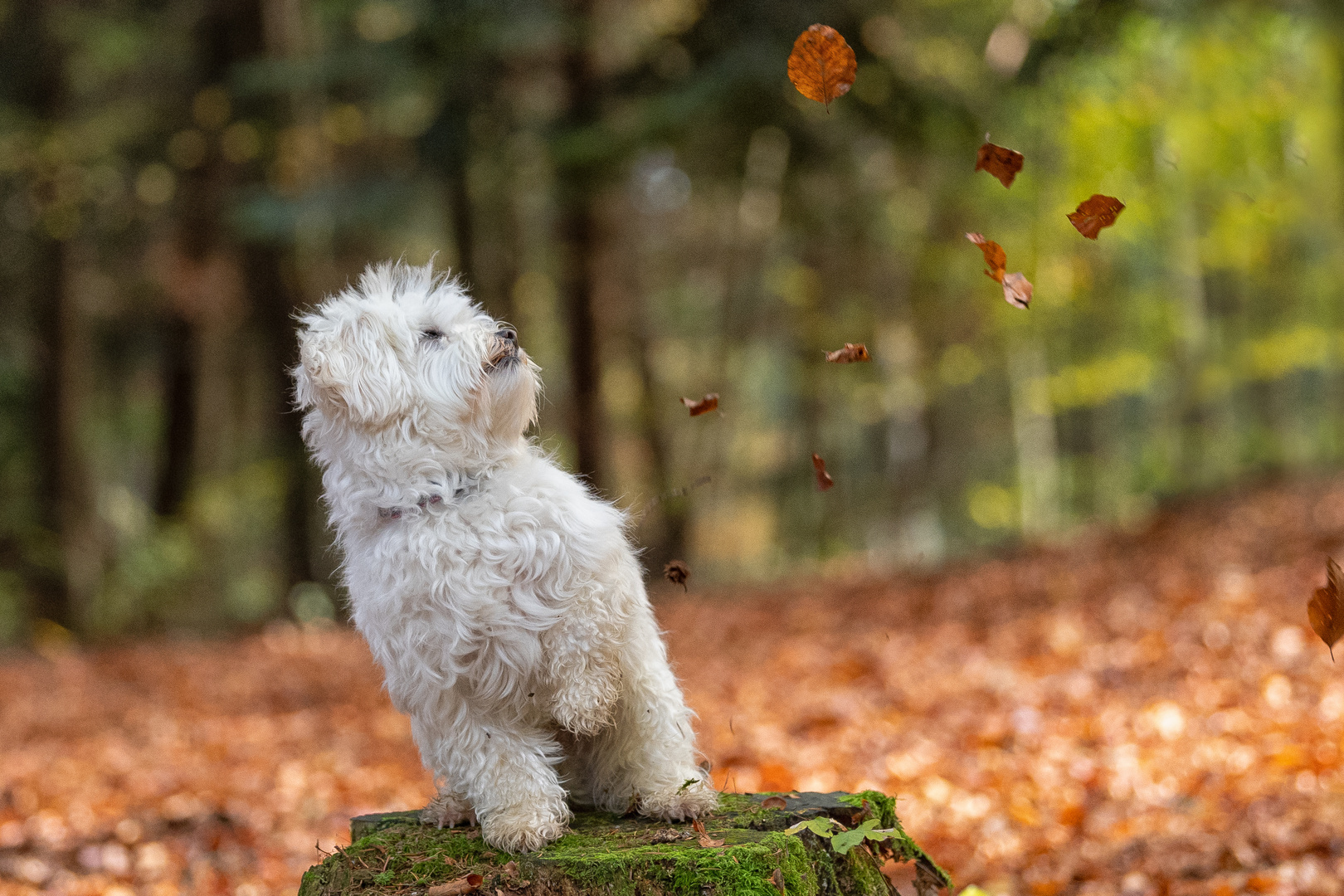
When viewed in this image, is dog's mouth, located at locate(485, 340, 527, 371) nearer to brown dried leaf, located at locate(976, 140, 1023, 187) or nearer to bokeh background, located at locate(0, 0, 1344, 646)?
brown dried leaf, located at locate(976, 140, 1023, 187)

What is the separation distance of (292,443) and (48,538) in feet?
11.0

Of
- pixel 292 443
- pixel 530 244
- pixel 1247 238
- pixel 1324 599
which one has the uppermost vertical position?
pixel 530 244

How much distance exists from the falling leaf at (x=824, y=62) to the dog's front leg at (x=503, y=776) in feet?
6.58

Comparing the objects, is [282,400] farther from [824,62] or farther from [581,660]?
[824,62]

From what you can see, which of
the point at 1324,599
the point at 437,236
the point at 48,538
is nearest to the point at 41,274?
the point at 48,538

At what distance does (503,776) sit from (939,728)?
196 inches

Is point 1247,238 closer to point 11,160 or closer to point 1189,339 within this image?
point 1189,339

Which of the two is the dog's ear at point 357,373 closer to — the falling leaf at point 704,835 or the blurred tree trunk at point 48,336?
the falling leaf at point 704,835

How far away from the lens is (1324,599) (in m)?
2.95

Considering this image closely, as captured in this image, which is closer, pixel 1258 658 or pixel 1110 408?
pixel 1258 658

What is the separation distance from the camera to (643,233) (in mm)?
20266

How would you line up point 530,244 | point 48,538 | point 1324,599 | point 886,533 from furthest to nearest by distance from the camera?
point 886,533, point 530,244, point 48,538, point 1324,599

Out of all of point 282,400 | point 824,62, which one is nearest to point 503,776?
point 824,62

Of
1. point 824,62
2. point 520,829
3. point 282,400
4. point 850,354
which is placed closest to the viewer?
point 824,62
